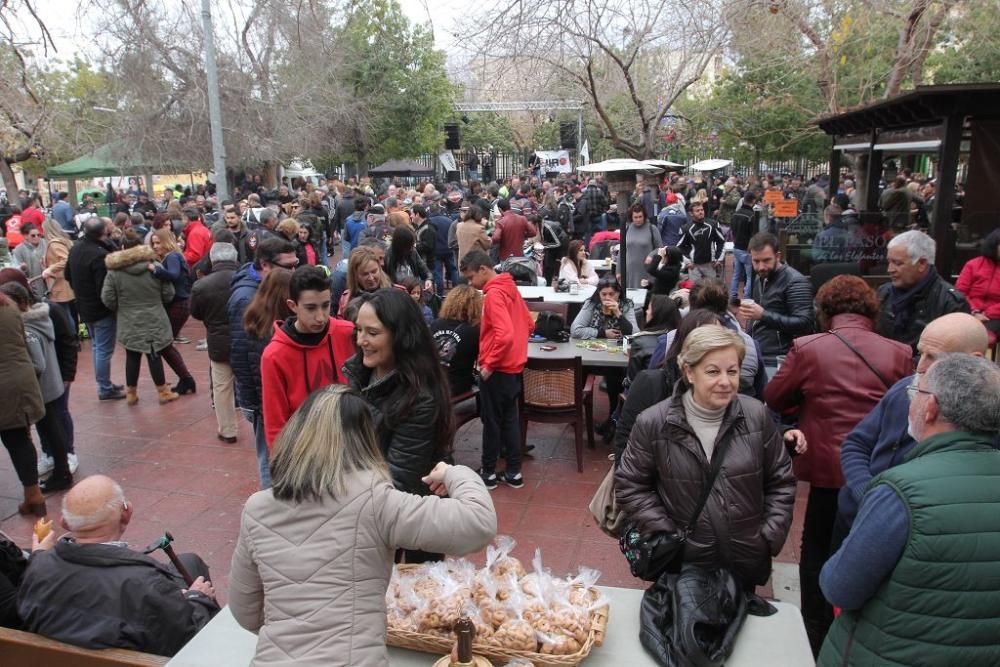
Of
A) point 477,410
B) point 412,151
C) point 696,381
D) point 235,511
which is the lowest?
point 235,511

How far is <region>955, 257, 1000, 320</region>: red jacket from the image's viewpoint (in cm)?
542

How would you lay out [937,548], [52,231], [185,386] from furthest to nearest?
[52,231] < [185,386] < [937,548]

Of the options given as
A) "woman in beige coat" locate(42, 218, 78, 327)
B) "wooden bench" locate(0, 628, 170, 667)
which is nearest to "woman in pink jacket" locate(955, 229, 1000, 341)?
"wooden bench" locate(0, 628, 170, 667)

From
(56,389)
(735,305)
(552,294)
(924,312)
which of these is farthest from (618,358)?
(56,389)

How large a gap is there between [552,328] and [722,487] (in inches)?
150

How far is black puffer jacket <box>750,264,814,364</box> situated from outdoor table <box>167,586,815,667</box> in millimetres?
2921

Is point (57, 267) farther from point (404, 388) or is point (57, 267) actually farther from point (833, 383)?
point (833, 383)

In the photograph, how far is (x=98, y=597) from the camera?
2564mm

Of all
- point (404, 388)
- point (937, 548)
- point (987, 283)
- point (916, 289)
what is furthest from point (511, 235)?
point (937, 548)

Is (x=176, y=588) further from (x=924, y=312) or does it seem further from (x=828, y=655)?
(x=924, y=312)

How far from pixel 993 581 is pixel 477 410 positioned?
4.10 meters

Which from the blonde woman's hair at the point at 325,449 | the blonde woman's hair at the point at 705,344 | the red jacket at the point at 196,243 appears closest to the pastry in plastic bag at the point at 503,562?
the blonde woman's hair at the point at 325,449

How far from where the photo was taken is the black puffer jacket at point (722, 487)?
2.52 m

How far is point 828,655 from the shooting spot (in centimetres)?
202
